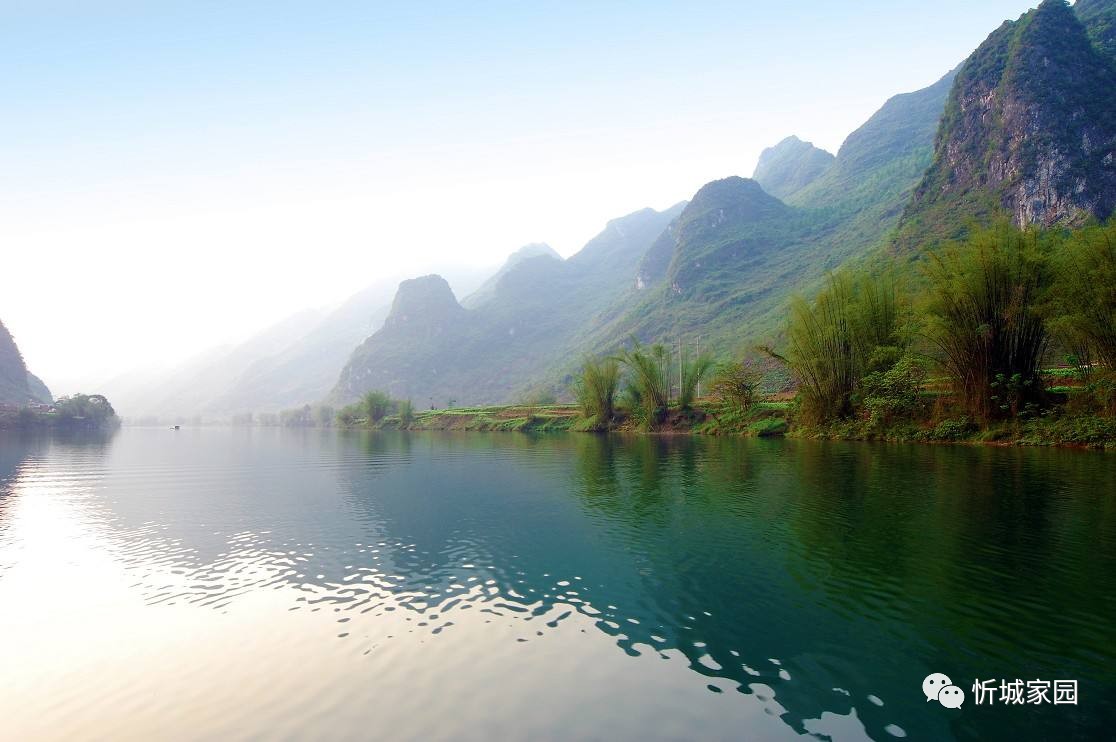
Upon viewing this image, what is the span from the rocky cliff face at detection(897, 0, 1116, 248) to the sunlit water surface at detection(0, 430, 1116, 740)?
308 ft

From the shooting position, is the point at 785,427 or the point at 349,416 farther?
the point at 349,416

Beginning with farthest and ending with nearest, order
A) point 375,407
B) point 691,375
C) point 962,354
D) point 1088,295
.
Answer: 1. point 375,407
2. point 691,375
3. point 962,354
4. point 1088,295

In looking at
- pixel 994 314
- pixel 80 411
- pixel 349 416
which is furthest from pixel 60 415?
pixel 994 314

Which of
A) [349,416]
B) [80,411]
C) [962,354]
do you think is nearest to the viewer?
[962,354]

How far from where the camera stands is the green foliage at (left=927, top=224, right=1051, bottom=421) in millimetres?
31672

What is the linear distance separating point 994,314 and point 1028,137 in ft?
310

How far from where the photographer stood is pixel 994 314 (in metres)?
33.2

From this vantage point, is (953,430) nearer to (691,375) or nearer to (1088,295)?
(1088,295)

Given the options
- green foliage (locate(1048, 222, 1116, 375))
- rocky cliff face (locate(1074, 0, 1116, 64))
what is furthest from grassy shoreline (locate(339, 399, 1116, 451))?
rocky cliff face (locate(1074, 0, 1116, 64))

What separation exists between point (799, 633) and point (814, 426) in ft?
139

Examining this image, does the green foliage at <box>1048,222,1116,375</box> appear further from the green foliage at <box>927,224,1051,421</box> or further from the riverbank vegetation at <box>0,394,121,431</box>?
the riverbank vegetation at <box>0,394,121,431</box>

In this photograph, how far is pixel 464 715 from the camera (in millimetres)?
7328

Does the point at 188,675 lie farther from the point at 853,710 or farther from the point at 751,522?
the point at 751,522

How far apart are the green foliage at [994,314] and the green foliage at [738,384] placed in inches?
898
